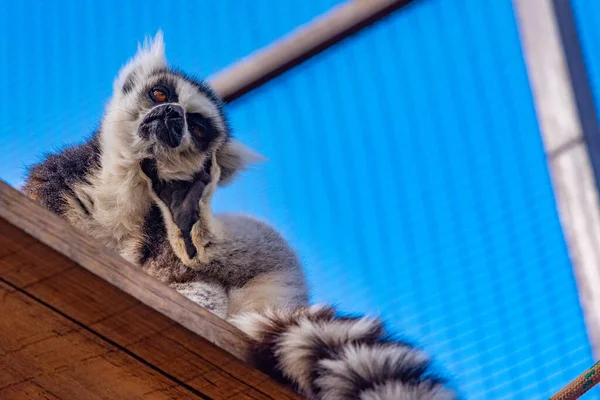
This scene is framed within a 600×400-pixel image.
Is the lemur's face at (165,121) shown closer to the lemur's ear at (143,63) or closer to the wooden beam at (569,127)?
the lemur's ear at (143,63)

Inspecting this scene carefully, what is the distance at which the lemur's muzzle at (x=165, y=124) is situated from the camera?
243cm

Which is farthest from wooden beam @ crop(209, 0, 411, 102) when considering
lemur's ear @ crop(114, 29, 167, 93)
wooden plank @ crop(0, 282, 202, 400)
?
wooden plank @ crop(0, 282, 202, 400)

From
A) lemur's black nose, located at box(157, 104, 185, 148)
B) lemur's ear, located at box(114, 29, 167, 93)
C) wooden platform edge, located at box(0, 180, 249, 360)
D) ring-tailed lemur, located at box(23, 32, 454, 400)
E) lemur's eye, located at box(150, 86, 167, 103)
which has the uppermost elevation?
lemur's ear, located at box(114, 29, 167, 93)

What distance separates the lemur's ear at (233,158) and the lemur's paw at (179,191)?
0.21m

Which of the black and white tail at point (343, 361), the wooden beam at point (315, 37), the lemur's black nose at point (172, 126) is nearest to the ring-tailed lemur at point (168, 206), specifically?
the lemur's black nose at point (172, 126)

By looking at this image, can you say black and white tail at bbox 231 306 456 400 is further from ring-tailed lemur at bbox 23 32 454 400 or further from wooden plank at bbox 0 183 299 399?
ring-tailed lemur at bbox 23 32 454 400

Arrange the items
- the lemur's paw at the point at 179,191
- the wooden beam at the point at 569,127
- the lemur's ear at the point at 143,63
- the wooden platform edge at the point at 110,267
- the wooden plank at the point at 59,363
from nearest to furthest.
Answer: the wooden platform edge at the point at 110,267
the wooden plank at the point at 59,363
the wooden beam at the point at 569,127
the lemur's paw at the point at 179,191
the lemur's ear at the point at 143,63

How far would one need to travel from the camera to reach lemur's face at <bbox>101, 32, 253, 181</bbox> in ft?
8.02

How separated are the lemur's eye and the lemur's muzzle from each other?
0.14m

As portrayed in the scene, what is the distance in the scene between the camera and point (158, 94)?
8.60 feet

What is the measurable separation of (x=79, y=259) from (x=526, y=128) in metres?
1.46

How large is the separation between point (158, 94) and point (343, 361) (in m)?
1.41

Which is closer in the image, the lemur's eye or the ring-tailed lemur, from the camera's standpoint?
the ring-tailed lemur

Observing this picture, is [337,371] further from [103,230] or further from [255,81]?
[255,81]
